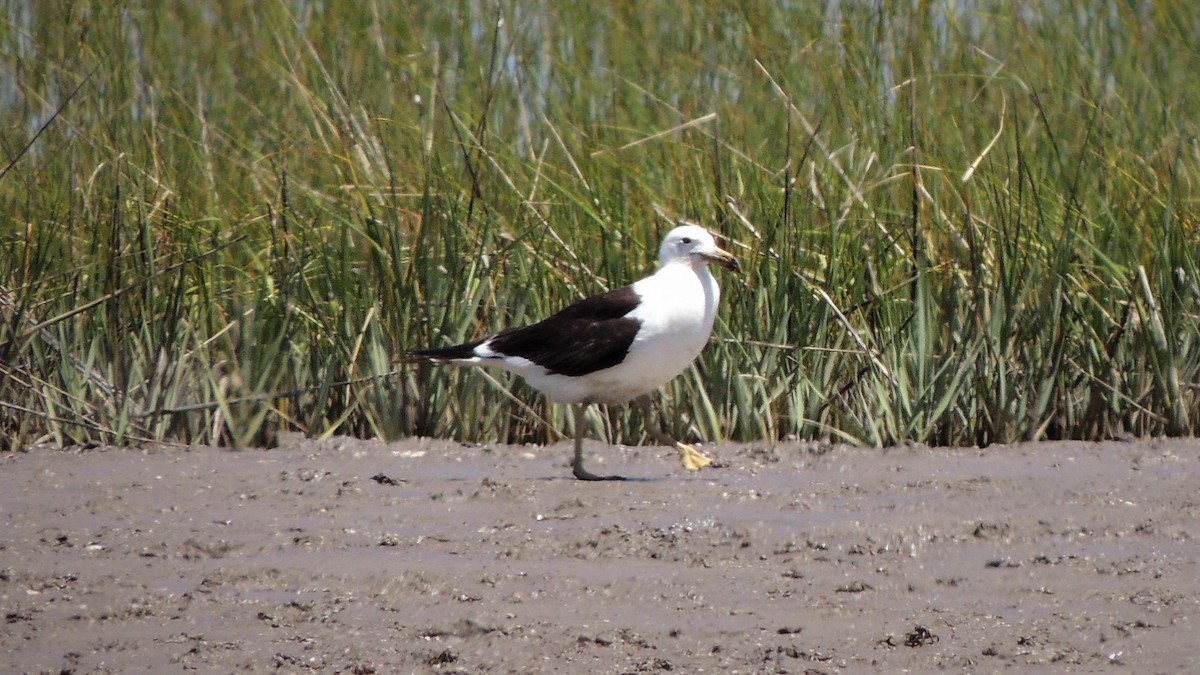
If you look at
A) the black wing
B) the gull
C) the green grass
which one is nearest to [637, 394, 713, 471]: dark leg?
the gull

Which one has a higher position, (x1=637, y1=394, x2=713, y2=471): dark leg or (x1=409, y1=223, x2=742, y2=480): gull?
(x1=409, y1=223, x2=742, y2=480): gull

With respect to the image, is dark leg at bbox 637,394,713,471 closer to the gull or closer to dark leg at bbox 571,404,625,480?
the gull

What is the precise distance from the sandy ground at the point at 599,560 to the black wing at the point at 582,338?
379 mm

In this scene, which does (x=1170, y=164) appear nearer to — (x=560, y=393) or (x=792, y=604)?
(x=560, y=393)

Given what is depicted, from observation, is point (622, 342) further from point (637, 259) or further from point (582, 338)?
point (637, 259)

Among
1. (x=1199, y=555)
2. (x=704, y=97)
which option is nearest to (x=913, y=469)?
(x=1199, y=555)

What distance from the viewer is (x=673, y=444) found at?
582 cm

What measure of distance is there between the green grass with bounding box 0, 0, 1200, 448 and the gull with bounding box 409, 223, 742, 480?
0.46 meters

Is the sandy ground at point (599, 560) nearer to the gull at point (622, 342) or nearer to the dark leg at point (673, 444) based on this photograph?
the dark leg at point (673, 444)

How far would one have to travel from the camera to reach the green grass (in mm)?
6211

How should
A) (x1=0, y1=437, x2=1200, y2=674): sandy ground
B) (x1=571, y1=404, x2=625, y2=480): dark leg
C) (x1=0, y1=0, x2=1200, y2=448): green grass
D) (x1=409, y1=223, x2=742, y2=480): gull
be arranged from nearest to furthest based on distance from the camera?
(x1=0, y1=437, x2=1200, y2=674): sandy ground → (x1=571, y1=404, x2=625, y2=480): dark leg → (x1=409, y1=223, x2=742, y2=480): gull → (x1=0, y1=0, x2=1200, y2=448): green grass

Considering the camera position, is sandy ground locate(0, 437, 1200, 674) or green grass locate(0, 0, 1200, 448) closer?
→ sandy ground locate(0, 437, 1200, 674)

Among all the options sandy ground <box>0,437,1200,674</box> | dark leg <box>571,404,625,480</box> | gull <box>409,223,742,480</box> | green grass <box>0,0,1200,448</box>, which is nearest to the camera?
sandy ground <box>0,437,1200,674</box>

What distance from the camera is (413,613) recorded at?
3.83 m
